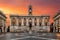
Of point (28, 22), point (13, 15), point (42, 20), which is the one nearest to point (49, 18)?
point (42, 20)

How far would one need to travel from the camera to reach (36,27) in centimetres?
13600

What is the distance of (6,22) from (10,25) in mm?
7632

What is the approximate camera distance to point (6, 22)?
146125 mm

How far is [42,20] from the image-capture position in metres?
142

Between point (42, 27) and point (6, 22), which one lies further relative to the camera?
point (6, 22)

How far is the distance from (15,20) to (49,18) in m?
21.3

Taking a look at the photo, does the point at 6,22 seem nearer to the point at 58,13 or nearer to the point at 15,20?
the point at 15,20

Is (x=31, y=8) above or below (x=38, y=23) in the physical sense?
above

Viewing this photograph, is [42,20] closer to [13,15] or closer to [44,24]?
[44,24]

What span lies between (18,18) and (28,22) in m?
7.01

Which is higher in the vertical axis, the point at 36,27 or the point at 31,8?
the point at 31,8

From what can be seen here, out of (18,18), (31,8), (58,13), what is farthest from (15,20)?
(58,13)

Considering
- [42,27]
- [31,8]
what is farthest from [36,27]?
[31,8]

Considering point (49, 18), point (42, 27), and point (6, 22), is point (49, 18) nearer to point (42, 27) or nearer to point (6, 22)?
point (42, 27)
